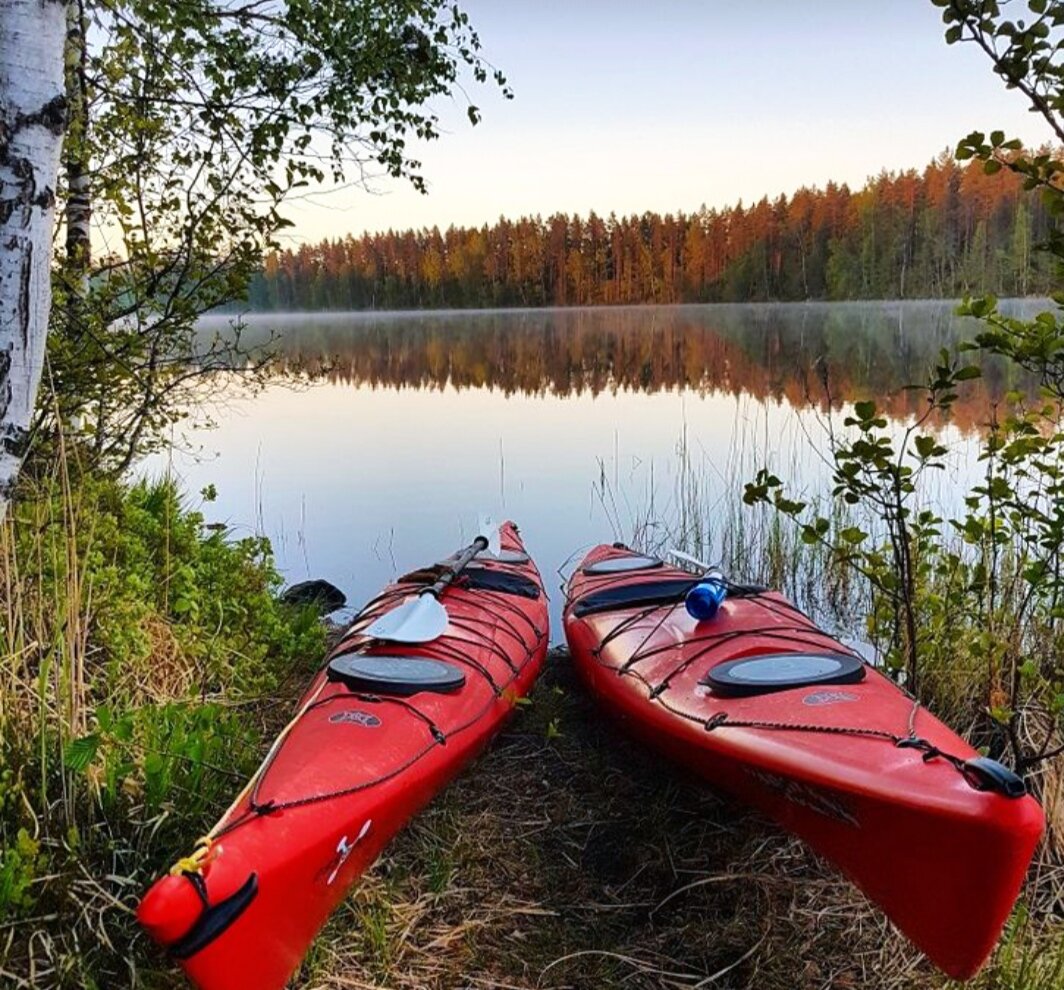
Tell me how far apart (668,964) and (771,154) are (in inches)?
1128

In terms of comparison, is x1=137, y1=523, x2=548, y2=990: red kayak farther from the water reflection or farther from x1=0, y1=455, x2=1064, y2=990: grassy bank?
the water reflection

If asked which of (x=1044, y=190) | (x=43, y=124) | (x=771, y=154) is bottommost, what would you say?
(x=1044, y=190)

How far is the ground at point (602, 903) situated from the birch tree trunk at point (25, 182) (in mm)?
A: 1582

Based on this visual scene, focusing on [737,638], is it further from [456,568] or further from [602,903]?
[456,568]

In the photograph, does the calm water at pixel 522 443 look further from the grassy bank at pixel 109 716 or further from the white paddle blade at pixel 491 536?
the white paddle blade at pixel 491 536

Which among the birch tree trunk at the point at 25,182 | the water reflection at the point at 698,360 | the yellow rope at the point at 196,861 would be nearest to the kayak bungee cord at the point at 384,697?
the yellow rope at the point at 196,861

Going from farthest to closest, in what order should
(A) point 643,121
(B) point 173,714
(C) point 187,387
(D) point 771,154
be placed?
(D) point 771,154
(A) point 643,121
(C) point 187,387
(B) point 173,714

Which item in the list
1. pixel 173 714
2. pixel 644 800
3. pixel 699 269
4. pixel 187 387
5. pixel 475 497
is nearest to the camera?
pixel 173 714

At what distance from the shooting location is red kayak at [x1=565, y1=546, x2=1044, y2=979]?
5.90 ft

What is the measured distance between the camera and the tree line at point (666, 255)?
4912cm

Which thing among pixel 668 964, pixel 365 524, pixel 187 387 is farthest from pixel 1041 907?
pixel 365 524

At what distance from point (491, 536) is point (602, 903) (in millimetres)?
2981

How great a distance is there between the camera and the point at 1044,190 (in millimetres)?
1958

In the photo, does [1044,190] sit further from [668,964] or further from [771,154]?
[771,154]
